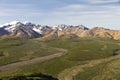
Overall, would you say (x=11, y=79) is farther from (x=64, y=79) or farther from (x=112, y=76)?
(x=112, y=76)

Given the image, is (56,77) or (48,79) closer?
(48,79)

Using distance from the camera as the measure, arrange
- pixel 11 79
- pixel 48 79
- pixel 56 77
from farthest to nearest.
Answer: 1. pixel 56 77
2. pixel 48 79
3. pixel 11 79

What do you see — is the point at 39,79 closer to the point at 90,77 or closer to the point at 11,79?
the point at 11,79

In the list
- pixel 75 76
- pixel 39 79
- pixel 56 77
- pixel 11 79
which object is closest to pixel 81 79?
pixel 75 76

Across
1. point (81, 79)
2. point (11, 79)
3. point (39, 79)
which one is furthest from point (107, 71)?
point (11, 79)

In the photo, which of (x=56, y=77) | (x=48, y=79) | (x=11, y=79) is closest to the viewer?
(x=11, y=79)

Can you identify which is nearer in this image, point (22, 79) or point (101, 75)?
point (22, 79)

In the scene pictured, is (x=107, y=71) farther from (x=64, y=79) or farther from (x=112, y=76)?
(x=64, y=79)
